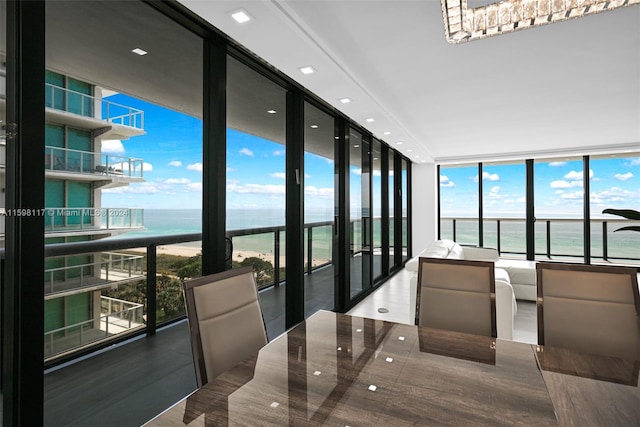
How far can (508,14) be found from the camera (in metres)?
1.69

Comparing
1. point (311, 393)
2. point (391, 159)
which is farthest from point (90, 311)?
point (391, 159)

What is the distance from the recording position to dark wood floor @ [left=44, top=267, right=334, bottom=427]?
1.51m

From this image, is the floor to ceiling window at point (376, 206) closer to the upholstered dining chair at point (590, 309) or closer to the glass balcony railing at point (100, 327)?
the upholstered dining chair at point (590, 309)

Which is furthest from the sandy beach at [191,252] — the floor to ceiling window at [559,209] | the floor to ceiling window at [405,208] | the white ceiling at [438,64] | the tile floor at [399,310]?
the floor to ceiling window at [559,209]

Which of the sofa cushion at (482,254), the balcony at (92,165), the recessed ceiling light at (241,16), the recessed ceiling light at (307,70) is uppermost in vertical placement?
the recessed ceiling light at (307,70)

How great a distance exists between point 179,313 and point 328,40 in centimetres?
214

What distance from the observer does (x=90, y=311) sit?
5.25 ft

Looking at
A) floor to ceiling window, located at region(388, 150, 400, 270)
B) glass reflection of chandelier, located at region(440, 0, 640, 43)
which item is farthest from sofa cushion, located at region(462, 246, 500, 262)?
glass reflection of chandelier, located at region(440, 0, 640, 43)

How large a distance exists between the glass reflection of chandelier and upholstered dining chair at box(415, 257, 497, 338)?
1282 mm

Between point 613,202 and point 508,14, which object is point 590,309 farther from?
point 613,202

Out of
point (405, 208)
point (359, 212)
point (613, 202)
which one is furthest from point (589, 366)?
point (613, 202)

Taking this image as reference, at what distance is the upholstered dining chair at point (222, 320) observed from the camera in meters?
1.38

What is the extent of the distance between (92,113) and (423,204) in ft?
25.0

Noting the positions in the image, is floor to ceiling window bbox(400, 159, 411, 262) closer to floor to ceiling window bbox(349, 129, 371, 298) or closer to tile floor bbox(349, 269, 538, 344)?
tile floor bbox(349, 269, 538, 344)
